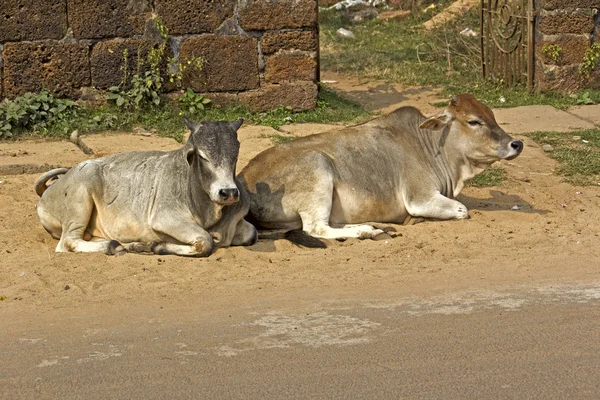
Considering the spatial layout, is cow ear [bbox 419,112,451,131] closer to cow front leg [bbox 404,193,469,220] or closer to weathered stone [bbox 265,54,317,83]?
cow front leg [bbox 404,193,469,220]

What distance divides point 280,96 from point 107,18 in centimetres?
197

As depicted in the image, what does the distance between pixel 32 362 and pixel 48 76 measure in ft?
20.5

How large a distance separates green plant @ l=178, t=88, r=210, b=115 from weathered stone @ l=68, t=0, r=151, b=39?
0.80 m

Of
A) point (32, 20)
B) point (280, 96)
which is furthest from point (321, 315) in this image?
point (32, 20)

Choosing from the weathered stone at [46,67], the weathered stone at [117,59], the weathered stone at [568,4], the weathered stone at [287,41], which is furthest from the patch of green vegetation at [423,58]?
the weathered stone at [46,67]

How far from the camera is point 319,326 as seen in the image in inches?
229

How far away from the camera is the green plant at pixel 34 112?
10617 millimetres

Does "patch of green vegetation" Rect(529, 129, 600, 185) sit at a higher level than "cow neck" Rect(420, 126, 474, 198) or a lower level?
lower

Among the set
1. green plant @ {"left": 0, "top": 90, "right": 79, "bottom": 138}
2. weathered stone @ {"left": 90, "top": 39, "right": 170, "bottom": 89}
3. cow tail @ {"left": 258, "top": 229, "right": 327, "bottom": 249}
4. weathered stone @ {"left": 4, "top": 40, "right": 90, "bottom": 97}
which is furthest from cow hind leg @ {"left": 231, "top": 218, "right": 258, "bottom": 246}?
weathered stone @ {"left": 4, "top": 40, "right": 90, "bottom": 97}

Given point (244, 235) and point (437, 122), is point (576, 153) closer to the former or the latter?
point (437, 122)

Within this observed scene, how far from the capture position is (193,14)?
11156 millimetres

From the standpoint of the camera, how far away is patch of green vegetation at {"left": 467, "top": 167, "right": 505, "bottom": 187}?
944 cm

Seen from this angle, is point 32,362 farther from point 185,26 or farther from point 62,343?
point 185,26

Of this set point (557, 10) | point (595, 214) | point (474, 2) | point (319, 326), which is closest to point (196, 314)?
point (319, 326)
